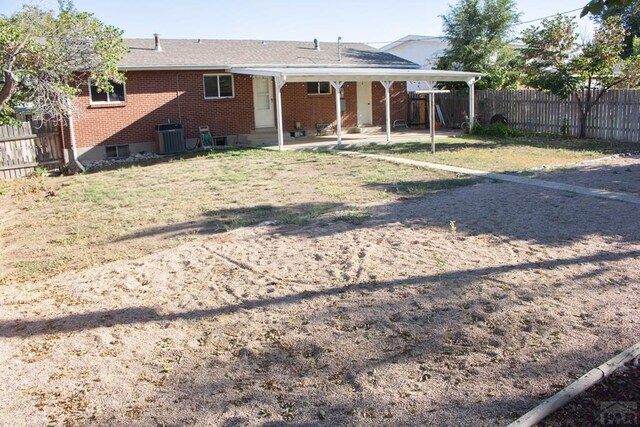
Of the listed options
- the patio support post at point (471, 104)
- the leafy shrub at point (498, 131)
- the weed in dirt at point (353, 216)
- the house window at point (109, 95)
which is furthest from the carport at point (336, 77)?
the weed in dirt at point (353, 216)

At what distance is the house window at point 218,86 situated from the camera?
2109 centimetres

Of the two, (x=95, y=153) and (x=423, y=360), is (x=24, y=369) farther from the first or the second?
(x=95, y=153)

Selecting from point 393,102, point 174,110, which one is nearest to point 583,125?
point 393,102

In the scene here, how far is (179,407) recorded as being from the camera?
3953mm

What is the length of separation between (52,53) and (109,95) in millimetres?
5579

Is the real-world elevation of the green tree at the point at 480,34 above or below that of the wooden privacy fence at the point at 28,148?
above

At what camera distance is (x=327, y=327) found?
201 inches

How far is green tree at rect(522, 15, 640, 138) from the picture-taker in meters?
19.2

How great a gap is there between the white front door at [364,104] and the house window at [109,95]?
998cm

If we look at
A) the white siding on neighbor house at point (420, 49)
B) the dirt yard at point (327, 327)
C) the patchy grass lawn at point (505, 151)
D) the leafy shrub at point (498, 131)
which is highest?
the white siding on neighbor house at point (420, 49)

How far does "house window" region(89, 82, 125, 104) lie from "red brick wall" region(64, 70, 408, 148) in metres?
0.18

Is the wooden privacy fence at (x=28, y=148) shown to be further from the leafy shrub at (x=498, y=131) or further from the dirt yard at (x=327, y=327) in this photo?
the leafy shrub at (x=498, y=131)

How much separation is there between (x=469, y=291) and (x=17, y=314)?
4.35 meters

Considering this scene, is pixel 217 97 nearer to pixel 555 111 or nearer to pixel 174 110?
pixel 174 110
